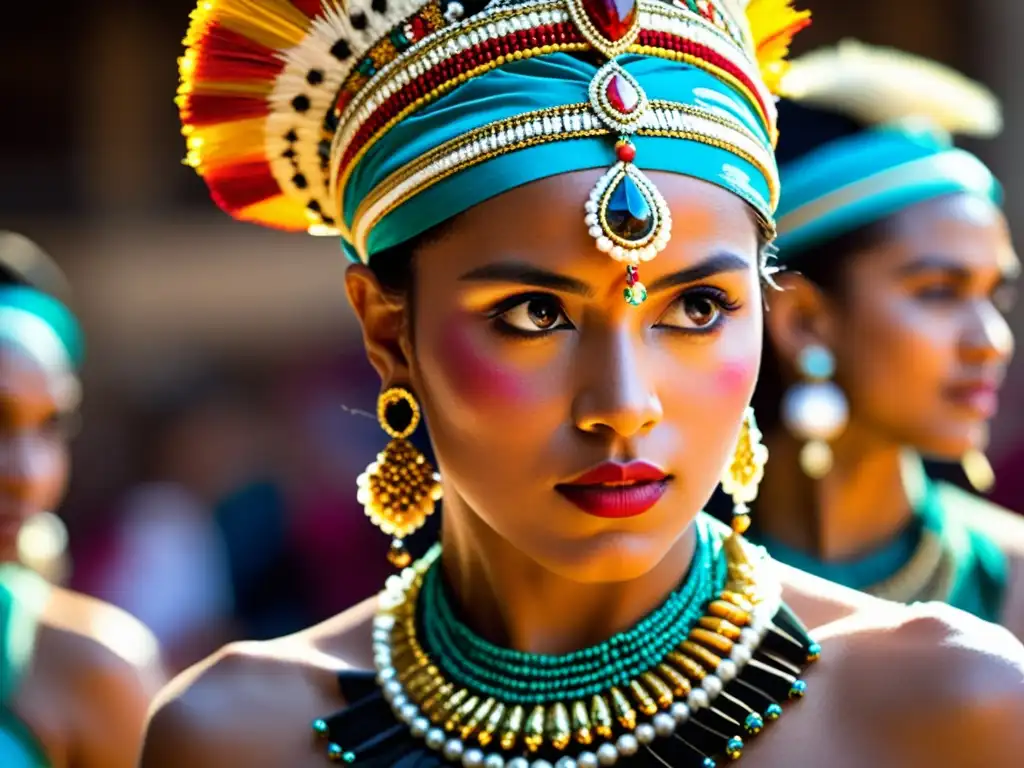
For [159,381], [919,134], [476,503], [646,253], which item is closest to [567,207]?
[646,253]

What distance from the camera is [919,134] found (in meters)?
4.34

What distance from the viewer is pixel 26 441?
4.49 meters

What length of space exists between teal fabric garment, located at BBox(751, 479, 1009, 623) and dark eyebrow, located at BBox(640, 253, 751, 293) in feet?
6.24

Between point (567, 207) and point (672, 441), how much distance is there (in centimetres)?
38

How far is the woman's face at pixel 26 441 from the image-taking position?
445 centimetres

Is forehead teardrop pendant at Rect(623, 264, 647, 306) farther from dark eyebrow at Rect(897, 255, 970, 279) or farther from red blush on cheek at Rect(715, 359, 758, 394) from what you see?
dark eyebrow at Rect(897, 255, 970, 279)

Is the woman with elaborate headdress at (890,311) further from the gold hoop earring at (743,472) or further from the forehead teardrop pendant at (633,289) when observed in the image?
the forehead teardrop pendant at (633,289)

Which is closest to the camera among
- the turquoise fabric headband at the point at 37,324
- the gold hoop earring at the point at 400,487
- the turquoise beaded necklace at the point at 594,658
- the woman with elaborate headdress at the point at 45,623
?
the turquoise beaded necklace at the point at 594,658

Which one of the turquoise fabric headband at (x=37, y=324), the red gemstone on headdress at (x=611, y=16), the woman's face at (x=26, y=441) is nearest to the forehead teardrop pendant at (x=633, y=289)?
the red gemstone on headdress at (x=611, y=16)

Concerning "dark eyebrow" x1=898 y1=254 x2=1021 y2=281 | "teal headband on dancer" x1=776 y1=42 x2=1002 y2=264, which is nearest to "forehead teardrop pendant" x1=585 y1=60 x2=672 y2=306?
"teal headband on dancer" x1=776 y1=42 x2=1002 y2=264

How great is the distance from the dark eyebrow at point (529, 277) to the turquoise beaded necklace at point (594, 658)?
22.7 inches

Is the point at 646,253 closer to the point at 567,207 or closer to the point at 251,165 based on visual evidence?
the point at 567,207

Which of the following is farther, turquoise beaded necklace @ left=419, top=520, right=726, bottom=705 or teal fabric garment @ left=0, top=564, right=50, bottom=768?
teal fabric garment @ left=0, top=564, right=50, bottom=768

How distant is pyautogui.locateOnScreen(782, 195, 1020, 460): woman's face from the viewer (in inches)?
169
